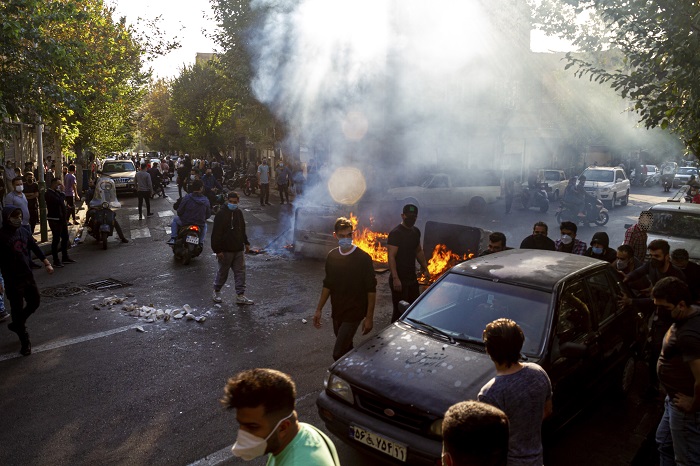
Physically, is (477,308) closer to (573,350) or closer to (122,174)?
(573,350)

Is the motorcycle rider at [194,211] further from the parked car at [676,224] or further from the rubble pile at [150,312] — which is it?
the parked car at [676,224]

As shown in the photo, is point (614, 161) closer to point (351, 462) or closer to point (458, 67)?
point (458, 67)

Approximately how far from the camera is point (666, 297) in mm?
3529

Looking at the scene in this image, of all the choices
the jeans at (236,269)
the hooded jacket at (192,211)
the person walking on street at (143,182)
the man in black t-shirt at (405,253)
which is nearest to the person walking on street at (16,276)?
the jeans at (236,269)

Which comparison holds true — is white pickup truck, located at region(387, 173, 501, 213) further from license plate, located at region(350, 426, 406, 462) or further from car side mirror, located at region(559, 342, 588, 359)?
license plate, located at region(350, 426, 406, 462)

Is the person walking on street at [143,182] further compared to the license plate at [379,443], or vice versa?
the person walking on street at [143,182]

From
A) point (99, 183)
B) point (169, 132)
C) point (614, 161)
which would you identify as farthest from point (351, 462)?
point (169, 132)

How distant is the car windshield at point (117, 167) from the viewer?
90.0 ft

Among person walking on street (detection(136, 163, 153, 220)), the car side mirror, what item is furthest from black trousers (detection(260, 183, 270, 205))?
the car side mirror

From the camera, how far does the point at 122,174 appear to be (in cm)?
2667

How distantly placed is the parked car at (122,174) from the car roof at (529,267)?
23.8 metres

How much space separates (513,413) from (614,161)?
52419 mm

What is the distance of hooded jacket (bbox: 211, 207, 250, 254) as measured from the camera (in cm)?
855

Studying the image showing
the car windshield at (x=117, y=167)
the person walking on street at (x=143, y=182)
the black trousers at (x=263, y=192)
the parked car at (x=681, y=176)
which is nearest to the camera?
the person walking on street at (x=143, y=182)
